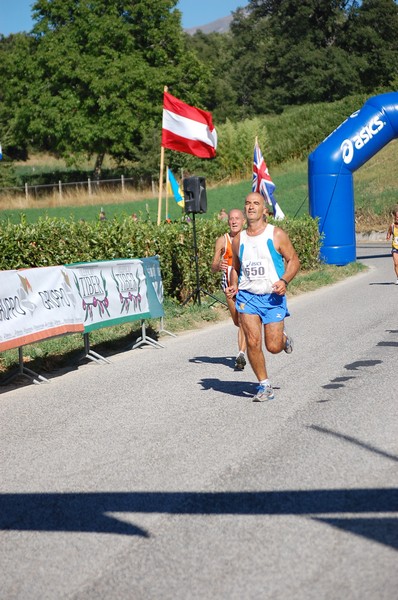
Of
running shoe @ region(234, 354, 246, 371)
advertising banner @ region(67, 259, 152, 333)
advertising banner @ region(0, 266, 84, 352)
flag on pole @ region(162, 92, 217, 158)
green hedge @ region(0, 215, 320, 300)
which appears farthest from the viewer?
flag on pole @ region(162, 92, 217, 158)

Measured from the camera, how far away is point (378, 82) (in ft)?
278

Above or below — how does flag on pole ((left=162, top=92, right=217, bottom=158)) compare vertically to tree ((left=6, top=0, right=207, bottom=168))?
below

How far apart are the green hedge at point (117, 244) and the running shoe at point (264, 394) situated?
308 inches

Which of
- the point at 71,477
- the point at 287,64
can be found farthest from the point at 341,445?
the point at 287,64

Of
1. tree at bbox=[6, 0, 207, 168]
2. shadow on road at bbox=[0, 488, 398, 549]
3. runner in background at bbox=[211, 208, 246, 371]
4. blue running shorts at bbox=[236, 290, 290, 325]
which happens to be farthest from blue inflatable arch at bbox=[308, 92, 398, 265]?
tree at bbox=[6, 0, 207, 168]

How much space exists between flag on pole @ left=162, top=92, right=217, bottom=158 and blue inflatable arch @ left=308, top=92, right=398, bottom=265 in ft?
26.7

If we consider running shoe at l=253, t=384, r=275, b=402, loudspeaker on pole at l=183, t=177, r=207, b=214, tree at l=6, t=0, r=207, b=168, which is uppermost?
tree at l=6, t=0, r=207, b=168

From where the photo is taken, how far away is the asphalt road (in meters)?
4.55

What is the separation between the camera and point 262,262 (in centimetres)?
902

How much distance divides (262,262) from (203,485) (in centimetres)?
331

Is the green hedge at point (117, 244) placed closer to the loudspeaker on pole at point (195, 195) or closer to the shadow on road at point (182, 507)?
the loudspeaker on pole at point (195, 195)

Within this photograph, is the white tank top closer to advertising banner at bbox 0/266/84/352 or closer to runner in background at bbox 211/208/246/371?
runner in background at bbox 211/208/246/371

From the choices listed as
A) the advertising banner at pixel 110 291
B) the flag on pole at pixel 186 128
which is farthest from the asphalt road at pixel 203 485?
the flag on pole at pixel 186 128

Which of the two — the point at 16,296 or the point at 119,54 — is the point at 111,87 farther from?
the point at 16,296
